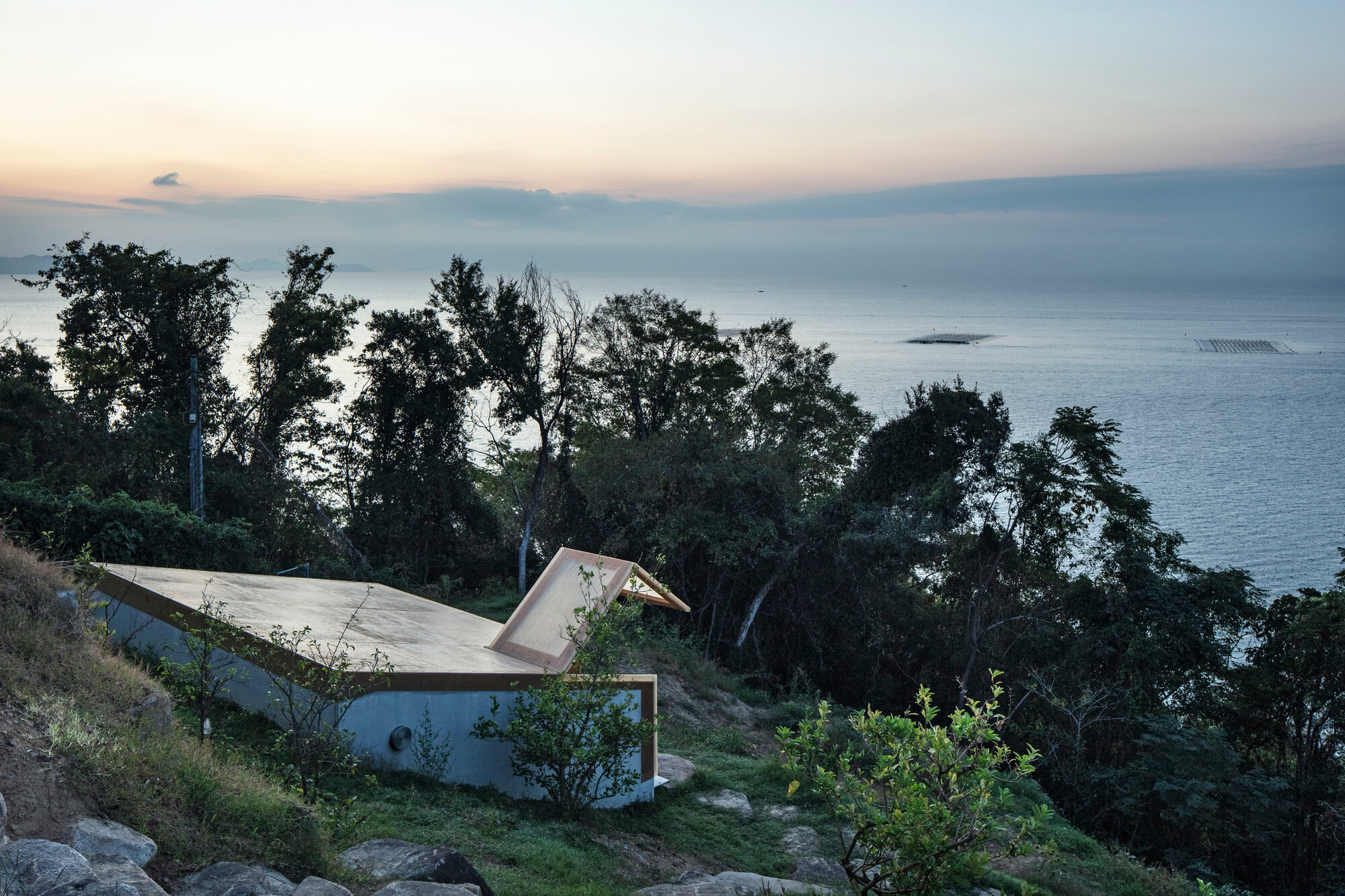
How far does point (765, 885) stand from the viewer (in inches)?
322

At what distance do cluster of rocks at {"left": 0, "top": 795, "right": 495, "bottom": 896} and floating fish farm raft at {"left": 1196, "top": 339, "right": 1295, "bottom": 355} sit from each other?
15532 cm

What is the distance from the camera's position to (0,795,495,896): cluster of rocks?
15.1ft

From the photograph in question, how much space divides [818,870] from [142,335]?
80.9 ft

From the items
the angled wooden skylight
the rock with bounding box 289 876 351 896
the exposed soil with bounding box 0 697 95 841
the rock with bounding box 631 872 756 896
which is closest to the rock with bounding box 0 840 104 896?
the exposed soil with bounding box 0 697 95 841

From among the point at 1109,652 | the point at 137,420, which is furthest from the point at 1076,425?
the point at 137,420

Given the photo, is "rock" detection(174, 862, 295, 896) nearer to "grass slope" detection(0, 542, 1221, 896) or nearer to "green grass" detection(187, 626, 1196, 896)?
"grass slope" detection(0, 542, 1221, 896)

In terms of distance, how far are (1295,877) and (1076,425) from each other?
11669 millimetres

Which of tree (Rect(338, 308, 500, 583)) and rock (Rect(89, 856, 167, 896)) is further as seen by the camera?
tree (Rect(338, 308, 500, 583))

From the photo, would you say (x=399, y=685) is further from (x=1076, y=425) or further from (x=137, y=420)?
(x=1076, y=425)

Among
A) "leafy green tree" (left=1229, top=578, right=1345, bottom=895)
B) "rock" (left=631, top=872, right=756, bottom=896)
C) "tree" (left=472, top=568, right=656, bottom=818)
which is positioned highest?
"tree" (left=472, top=568, right=656, bottom=818)

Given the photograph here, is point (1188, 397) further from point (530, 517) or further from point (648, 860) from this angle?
point (648, 860)

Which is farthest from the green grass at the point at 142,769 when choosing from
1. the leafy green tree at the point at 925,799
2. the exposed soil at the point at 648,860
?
the exposed soil at the point at 648,860

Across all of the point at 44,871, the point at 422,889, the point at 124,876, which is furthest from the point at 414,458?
the point at 44,871

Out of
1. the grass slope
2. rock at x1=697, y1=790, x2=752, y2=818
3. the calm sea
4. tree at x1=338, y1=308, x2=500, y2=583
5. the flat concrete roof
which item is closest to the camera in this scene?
the grass slope
